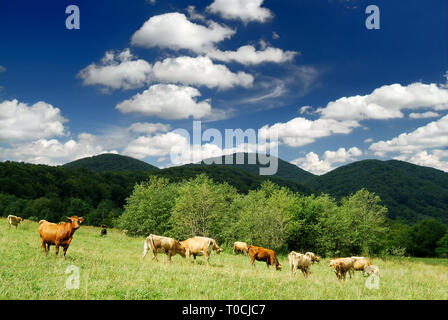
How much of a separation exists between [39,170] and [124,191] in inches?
1939

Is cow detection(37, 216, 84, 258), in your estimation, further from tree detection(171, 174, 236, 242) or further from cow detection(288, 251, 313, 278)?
tree detection(171, 174, 236, 242)

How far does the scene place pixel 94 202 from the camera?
155375 mm

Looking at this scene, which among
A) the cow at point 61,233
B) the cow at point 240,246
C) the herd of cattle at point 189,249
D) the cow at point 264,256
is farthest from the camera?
the cow at point 240,246

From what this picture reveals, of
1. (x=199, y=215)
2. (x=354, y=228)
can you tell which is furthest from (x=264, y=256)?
(x=354, y=228)

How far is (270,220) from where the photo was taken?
44.8 meters

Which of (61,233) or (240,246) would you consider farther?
(240,246)

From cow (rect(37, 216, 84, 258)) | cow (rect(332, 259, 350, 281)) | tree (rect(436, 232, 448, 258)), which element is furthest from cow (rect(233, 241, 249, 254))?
tree (rect(436, 232, 448, 258))

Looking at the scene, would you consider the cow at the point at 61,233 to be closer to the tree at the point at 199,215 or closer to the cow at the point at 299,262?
the cow at the point at 299,262

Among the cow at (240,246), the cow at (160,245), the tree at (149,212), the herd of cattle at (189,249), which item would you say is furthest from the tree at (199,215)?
the cow at (160,245)

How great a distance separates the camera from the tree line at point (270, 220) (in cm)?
4562

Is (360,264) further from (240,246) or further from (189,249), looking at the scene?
(240,246)

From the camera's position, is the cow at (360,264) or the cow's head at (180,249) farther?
the cow's head at (180,249)
